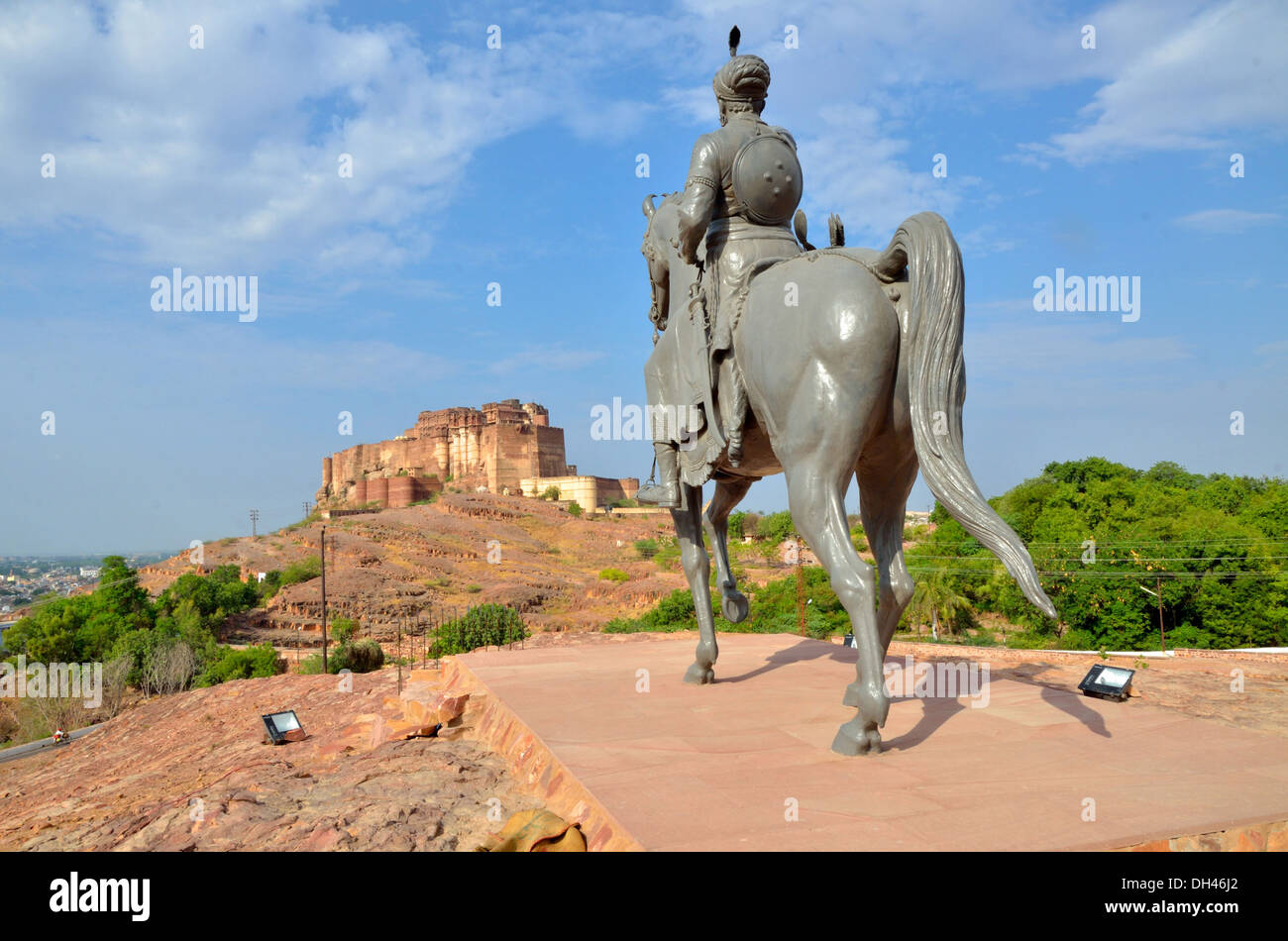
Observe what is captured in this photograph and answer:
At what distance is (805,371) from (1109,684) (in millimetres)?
3205

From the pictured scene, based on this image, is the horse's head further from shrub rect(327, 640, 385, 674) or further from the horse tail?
shrub rect(327, 640, 385, 674)

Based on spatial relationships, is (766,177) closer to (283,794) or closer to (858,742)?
(858,742)

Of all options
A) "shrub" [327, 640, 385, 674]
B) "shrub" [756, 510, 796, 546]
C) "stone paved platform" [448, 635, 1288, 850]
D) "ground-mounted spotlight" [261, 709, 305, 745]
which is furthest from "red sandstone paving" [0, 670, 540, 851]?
"shrub" [756, 510, 796, 546]

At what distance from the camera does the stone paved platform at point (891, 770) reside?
2.72 m

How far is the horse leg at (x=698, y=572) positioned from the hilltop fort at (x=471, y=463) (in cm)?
6447

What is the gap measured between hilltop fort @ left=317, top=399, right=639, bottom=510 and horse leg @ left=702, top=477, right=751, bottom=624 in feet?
211

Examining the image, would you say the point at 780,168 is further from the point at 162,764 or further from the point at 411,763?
the point at 162,764

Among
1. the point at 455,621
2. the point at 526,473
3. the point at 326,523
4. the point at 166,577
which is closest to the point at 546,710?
the point at 455,621

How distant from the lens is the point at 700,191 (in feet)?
15.8

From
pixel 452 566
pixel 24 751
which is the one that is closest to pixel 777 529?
pixel 452 566
